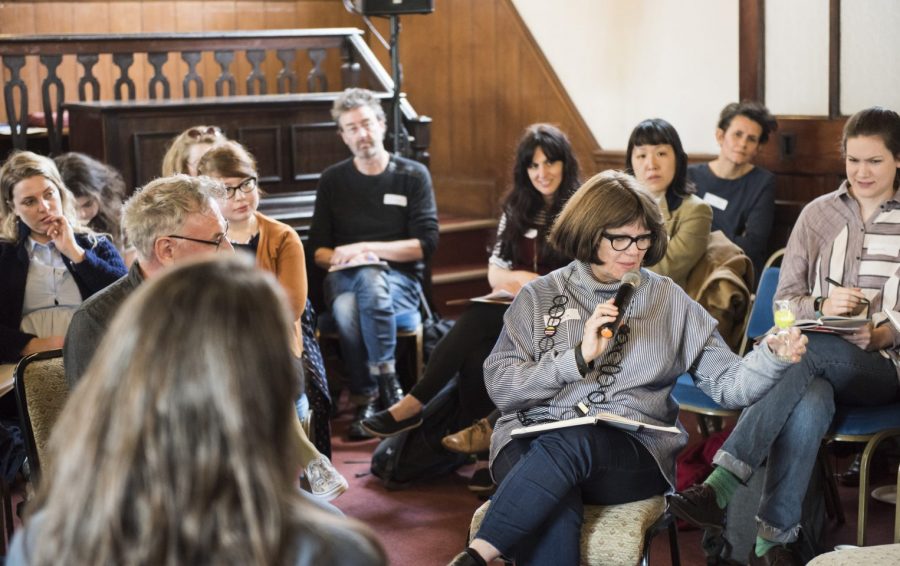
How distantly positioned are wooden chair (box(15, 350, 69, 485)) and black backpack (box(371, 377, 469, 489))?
5.17 ft

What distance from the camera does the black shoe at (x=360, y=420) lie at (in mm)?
4648

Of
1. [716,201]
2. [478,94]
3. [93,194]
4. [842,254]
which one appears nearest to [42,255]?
[93,194]

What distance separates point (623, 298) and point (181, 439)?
172 centimetres

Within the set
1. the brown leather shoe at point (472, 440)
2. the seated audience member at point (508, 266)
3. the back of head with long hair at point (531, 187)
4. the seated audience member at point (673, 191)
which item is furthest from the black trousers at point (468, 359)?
the seated audience member at point (673, 191)

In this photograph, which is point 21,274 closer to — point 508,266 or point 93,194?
point 93,194

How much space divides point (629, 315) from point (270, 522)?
181 cm

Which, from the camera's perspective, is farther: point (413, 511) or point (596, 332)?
point (413, 511)

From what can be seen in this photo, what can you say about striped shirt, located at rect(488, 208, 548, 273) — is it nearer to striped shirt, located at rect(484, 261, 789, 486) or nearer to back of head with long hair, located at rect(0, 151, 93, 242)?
striped shirt, located at rect(484, 261, 789, 486)

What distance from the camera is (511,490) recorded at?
2.53 m

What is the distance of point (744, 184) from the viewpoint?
4.76m

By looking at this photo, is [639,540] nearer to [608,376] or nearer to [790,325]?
[608,376]

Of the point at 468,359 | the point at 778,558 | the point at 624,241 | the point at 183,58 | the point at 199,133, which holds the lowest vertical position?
the point at 778,558

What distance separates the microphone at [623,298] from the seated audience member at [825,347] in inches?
17.1

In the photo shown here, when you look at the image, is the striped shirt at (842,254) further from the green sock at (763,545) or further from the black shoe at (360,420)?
the black shoe at (360,420)
